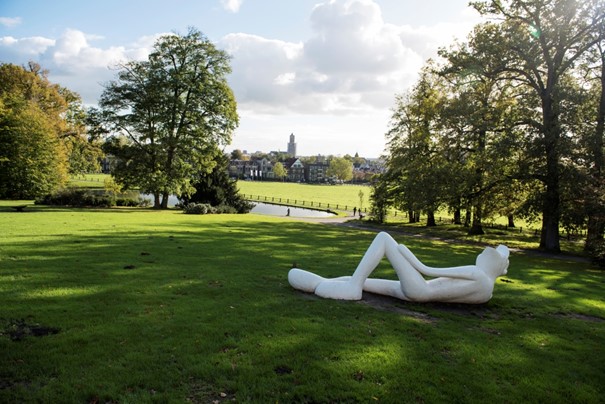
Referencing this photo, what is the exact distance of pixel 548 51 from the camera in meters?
22.7

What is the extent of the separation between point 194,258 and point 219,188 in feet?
90.7

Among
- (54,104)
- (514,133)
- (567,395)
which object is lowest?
(567,395)

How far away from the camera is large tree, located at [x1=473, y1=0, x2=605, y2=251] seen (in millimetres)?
21000

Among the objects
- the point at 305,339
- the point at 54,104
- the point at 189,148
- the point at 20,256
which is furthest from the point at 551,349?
the point at 54,104

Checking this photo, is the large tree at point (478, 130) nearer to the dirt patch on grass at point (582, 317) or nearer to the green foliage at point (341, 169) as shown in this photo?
the dirt patch on grass at point (582, 317)

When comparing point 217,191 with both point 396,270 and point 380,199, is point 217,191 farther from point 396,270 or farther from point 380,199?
point 396,270

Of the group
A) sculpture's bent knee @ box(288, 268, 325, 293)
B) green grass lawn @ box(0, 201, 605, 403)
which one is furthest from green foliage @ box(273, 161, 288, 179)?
sculpture's bent knee @ box(288, 268, 325, 293)

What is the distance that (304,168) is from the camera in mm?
166500

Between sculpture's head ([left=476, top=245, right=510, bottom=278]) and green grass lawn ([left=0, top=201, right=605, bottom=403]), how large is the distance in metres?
1.03

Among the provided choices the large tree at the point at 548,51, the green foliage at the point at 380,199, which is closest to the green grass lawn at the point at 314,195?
the green foliage at the point at 380,199

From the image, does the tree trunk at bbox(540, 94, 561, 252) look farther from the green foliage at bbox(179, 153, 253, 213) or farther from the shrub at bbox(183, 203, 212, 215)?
the green foliage at bbox(179, 153, 253, 213)

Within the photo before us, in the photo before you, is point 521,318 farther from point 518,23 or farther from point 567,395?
point 518,23

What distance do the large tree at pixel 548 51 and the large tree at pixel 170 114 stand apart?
23.6 meters

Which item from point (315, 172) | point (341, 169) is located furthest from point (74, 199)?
point (315, 172)
